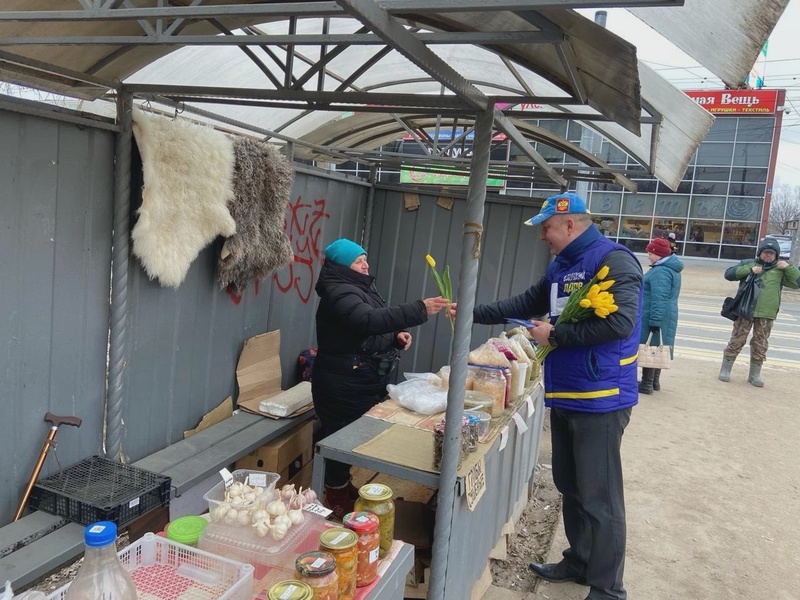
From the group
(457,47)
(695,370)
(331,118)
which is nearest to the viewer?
(457,47)

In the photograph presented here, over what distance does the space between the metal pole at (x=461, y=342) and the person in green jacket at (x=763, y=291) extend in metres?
6.87

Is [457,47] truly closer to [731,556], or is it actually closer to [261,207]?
[261,207]

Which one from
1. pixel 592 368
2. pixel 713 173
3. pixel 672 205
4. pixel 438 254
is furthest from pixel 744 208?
pixel 592 368

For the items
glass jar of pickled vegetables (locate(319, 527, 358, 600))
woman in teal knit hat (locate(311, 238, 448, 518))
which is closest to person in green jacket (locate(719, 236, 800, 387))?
woman in teal knit hat (locate(311, 238, 448, 518))

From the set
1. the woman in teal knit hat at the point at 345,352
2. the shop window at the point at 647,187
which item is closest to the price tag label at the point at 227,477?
A: the woman in teal knit hat at the point at 345,352

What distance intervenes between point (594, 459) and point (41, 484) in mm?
2682

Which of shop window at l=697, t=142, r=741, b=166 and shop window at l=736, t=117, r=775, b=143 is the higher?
shop window at l=736, t=117, r=775, b=143

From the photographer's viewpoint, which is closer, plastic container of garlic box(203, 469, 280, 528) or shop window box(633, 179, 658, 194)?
plastic container of garlic box(203, 469, 280, 528)

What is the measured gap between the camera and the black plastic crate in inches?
97.0

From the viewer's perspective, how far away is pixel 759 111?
19891mm

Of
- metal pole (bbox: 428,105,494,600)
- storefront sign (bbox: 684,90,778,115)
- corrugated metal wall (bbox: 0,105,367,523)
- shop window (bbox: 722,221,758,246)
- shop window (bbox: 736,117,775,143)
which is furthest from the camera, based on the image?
shop window (bbox: 722,221,758,246)

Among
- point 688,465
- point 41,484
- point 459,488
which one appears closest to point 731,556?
point 688,465

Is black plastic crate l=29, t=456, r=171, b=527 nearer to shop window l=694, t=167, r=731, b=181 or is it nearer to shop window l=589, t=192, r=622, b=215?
shop window l=589, t=192, r=622, b=215

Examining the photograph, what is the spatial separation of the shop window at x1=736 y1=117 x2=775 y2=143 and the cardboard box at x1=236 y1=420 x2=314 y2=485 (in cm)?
2358
